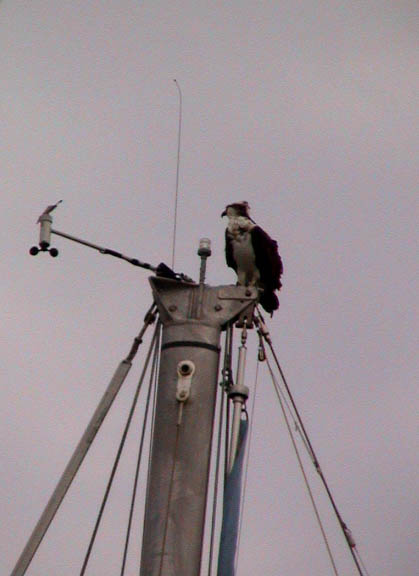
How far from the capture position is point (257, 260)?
17578mm

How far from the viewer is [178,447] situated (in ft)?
48.2

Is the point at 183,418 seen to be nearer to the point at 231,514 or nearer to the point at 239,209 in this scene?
the point at 231,514

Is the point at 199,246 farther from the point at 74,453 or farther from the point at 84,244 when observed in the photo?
the point at 74,453

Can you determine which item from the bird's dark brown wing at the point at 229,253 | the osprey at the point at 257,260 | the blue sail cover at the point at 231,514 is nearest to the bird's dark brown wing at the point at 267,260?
the osprey at the point at 257,260

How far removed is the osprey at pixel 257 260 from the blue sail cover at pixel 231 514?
2710mm

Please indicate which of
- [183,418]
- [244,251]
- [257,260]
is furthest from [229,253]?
[183,418]

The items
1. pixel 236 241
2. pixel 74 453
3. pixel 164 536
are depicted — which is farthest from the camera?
pixel 236 241

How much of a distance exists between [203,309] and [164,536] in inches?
114

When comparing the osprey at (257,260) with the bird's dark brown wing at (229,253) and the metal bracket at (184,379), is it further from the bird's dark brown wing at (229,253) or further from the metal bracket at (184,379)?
the metal bracket at (184,379)

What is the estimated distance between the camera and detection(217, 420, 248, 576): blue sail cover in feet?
48.4

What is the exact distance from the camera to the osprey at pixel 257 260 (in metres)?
17.6

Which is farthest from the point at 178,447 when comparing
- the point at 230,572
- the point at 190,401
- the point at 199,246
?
the point at 199,246

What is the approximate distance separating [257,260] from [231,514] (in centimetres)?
394

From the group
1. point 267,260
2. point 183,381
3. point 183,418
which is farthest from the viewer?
point 267,260
